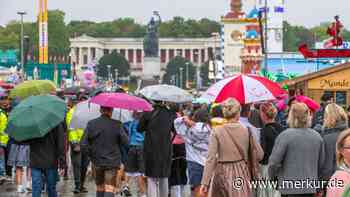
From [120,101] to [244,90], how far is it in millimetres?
1540

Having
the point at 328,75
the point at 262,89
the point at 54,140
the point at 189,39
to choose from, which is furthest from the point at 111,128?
the point at 189,39

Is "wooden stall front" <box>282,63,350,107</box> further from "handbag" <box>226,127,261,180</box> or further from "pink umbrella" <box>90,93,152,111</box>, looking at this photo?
"handbag" <box>226,127,261,180</box>

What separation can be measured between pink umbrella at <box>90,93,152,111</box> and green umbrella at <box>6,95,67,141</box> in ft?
1.55

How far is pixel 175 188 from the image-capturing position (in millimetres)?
15055

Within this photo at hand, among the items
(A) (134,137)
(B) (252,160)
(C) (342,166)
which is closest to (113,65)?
(A) (134,137)

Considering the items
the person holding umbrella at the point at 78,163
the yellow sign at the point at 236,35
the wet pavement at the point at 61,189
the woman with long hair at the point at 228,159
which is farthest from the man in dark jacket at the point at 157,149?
the yellow sign at the point at 236,35

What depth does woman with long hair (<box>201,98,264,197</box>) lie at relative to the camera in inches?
405

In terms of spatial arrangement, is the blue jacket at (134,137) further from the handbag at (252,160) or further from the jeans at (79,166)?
the handbag at (252,160)

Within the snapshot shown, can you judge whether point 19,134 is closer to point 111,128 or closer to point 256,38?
point 111,128

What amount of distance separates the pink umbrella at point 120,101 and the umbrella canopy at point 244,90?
866 mm

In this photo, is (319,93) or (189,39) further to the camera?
(189,39)

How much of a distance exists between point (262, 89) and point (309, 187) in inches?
121

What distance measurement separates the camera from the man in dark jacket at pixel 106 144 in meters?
12.6

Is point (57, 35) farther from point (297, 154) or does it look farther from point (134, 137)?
point (297, 154)
